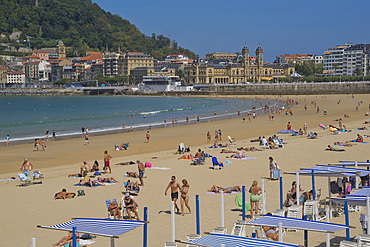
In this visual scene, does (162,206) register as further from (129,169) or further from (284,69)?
(284,69)

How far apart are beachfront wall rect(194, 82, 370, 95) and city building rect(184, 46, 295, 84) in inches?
579

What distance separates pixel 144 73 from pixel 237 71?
94.5 feet

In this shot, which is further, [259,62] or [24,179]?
[259,62]

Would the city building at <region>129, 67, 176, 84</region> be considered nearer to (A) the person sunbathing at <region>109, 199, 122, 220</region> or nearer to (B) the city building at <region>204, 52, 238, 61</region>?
(B) the city building at <region>204, 52, 238, 61</region>

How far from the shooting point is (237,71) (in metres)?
131

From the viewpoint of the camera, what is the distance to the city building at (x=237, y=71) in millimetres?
129375

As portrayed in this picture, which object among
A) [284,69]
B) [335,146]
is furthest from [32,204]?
[284,69]

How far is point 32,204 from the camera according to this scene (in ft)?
41.5

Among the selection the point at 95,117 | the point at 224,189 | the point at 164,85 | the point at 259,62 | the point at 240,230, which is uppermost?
the point at 259,62

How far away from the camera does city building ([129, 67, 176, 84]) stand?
5625 inches

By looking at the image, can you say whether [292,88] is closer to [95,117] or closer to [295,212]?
[95,117]

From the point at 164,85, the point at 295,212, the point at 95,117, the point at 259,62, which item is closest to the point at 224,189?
the point at 295,212

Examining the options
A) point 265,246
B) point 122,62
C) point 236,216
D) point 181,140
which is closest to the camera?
point 265,246

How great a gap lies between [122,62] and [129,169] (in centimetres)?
13809
